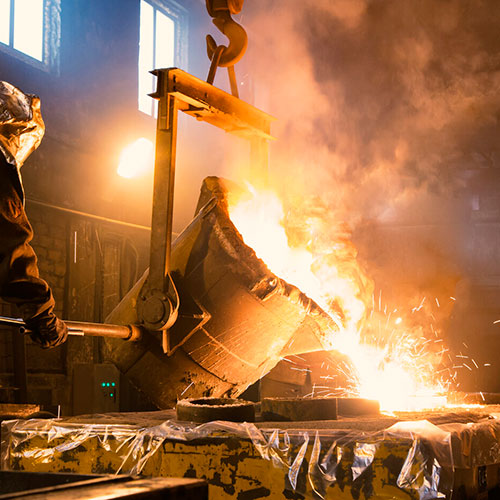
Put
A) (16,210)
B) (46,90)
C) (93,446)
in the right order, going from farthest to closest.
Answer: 1. (46,90)
2. (93,446)
3. (16,210)

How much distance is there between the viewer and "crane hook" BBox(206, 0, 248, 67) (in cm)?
368

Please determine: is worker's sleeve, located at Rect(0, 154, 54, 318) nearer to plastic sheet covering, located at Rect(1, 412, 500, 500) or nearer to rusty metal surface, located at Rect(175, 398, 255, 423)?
plastic sheet covering, located at Rect(1, 412, 500, 500)

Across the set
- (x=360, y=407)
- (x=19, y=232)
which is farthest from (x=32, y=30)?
(x=360, y=407)

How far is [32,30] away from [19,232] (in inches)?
218

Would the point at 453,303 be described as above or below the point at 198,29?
below

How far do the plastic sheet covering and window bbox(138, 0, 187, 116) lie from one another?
670cm

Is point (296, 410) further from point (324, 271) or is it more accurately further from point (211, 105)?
point (211, 105)

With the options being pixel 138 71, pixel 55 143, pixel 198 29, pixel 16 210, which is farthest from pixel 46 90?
pixel 16 210

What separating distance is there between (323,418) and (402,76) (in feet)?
13.3

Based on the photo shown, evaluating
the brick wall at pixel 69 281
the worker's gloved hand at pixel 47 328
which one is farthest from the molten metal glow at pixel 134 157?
the worker's gloved hand at pixel 47 328

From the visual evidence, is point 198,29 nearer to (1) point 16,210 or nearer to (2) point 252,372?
(2) point 252,372

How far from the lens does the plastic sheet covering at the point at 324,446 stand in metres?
2.33

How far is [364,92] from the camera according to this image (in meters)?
6.42

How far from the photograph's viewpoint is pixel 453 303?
8.19 m
